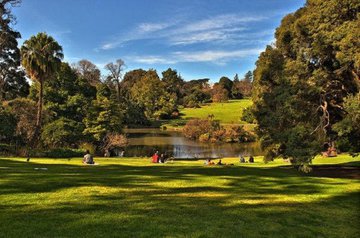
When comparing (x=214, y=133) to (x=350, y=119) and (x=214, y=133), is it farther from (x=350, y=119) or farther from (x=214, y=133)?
(x=350, y=119)

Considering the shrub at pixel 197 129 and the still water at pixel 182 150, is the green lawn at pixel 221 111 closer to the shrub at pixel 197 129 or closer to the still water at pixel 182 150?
the shrub at pixel 197 129

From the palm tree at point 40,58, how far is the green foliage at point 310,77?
74.9 ft

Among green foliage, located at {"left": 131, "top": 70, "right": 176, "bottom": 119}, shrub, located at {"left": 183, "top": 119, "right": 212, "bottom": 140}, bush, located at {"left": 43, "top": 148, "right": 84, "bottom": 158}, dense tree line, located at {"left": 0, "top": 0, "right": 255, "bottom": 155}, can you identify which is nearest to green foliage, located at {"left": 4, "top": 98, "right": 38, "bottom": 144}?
dense tree line, located at {"left": 0, "top": 0, "right": 255, "bottom": 155}

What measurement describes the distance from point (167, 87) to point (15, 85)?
8221 cm

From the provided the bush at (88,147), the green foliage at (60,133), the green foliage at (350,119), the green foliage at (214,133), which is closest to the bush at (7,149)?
the green foliage at (60,133)

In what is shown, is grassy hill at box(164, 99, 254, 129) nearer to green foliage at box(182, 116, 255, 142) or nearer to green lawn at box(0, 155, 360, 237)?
green foliage at box(182, 116, 255, 142)

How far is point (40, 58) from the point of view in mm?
35031

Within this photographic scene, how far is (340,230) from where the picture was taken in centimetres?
911

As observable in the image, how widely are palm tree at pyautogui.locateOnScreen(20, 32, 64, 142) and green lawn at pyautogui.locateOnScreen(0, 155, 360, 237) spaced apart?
2405 cm

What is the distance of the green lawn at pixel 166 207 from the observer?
765 cm

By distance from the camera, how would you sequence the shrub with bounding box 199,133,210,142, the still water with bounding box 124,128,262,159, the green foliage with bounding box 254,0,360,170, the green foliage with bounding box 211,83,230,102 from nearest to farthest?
the green foliage with bounding box 254,0,360,170, the still water with bounding box 124,128,262,159, the shrub with bounding box 199,133,210,142, the green foliage with bounding box 211,83,230,102

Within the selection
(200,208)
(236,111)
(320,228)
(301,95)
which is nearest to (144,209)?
(200,208)

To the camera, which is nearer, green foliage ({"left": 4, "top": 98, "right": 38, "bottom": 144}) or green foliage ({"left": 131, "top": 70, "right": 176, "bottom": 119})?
green foliage ({"left": 4, "top": 98, "right": 38, "bottom": 144})

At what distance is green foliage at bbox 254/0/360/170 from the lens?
59.4ft
